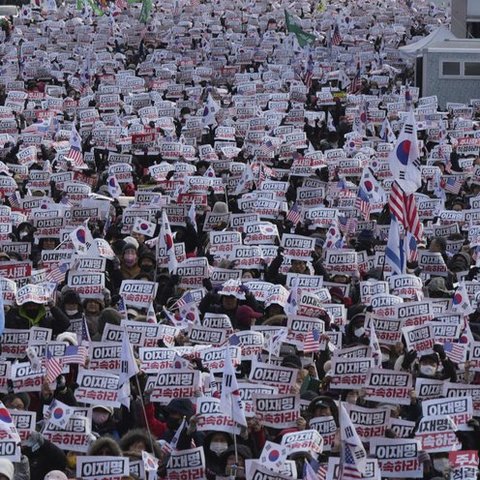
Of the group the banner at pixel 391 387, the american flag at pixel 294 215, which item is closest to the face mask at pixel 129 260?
the american flag at pixel 294 215

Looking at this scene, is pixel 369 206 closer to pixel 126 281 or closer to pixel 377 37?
pixel 126 281

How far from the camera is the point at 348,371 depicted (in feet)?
56.0

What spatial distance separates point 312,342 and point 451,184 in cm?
1113

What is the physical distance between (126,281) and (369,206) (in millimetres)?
6896

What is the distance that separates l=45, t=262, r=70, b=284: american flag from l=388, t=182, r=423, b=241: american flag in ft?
12.2

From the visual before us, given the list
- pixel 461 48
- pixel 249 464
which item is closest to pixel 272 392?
pixel 249 464

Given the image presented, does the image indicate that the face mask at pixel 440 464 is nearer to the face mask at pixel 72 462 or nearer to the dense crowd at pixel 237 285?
the dense crowd at pixel 237 285

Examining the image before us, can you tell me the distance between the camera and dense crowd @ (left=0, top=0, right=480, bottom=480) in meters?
15.5

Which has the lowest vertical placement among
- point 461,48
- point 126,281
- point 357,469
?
point 357,469

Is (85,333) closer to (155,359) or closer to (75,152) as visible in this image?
(155,359)

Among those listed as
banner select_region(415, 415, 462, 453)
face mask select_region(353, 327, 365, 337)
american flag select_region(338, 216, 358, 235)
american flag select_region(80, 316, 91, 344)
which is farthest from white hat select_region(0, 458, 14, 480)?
american flag select_region(338, 216, 358, 235)

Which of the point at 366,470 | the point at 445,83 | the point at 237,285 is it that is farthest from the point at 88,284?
the point at 445,83

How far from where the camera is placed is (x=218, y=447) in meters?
15.6

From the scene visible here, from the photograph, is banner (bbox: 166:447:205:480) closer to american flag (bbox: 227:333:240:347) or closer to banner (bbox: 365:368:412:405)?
banner (bbox: 365:368:412:405)
